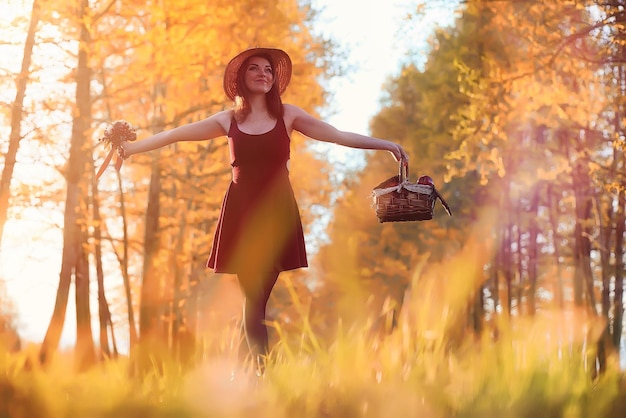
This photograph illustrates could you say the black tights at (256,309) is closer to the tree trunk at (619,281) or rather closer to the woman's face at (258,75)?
the woman's face at (258,75)

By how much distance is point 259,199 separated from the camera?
410cm

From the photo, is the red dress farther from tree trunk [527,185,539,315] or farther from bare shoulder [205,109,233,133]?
tree trunk [527,185,539,315]

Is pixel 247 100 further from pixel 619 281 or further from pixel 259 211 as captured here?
pixel 619 281

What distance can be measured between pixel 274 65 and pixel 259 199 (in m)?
0.77

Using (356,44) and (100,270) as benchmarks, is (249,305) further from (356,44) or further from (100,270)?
(356,44)

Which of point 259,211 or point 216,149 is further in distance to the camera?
point 216,149

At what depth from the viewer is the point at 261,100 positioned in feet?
13.9

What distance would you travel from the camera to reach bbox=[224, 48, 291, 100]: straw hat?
4.23m

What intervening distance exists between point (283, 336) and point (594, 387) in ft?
4.92

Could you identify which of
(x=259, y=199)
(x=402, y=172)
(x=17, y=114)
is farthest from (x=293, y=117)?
(x=17, y=114)

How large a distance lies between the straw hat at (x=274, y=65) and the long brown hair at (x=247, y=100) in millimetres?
24

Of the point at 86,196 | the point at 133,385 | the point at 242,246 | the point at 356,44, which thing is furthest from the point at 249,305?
the point at 356,44

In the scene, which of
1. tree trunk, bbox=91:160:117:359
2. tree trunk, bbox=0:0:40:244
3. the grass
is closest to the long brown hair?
the grass

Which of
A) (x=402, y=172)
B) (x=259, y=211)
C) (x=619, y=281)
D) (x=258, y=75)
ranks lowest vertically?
(x=619, y=281)
